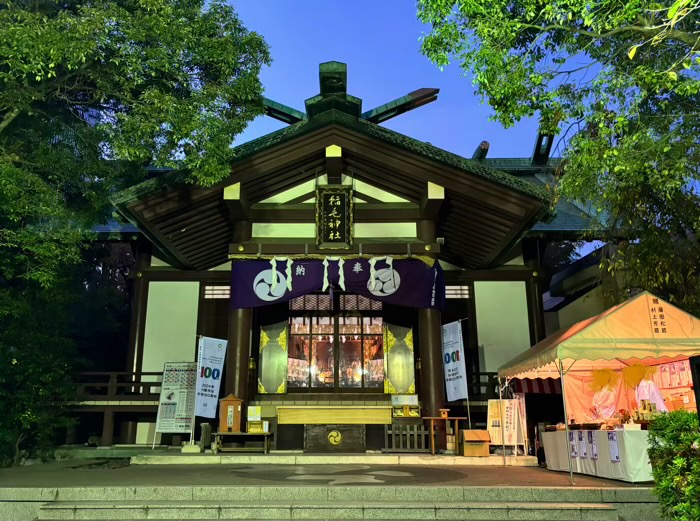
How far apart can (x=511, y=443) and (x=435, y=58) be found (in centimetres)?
681

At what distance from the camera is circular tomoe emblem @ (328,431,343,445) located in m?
10.6

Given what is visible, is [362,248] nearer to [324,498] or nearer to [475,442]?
[475,442]

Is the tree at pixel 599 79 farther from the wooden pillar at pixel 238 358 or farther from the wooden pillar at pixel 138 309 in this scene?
the wooden pillar at pixel 138 309

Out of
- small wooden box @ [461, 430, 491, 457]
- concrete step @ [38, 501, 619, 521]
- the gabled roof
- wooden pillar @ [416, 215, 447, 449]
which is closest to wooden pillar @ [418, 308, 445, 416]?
wooden pillar @ [416, 215, 447, 449]

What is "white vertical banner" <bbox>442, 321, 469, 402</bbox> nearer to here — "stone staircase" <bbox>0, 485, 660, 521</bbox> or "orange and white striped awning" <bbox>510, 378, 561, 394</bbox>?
"orange and white striped awning" <bbox>510, 378, 561, 394</bbox>

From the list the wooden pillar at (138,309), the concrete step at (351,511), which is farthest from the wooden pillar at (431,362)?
the wooden pillar at (138,309)

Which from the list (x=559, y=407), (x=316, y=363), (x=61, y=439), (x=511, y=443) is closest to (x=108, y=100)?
(x=316, y=363)

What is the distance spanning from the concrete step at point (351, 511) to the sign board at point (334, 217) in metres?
6.34

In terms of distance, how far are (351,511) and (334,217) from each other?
271 inches

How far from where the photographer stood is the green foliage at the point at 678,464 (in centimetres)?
435

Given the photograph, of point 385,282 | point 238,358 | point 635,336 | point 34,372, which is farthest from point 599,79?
point 34,372

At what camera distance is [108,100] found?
9172mm

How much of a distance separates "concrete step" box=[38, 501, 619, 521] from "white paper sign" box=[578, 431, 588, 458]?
2020 millimetres

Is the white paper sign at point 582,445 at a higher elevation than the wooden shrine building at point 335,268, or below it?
below
